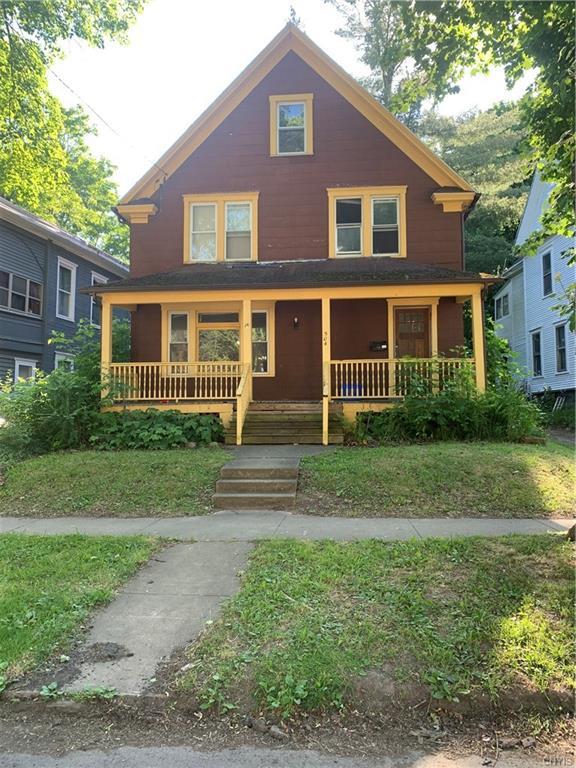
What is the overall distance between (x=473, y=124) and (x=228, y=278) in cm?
2401

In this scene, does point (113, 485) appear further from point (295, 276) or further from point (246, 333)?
point (295, 276)

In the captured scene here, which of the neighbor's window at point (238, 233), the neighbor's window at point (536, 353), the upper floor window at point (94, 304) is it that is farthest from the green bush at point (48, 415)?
the neighbor's window at point (536, 353)

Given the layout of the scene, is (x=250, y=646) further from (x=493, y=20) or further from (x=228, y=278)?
(x=228, y=278)

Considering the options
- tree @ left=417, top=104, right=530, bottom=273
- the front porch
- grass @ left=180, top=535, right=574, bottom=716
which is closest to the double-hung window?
tree @ left=417, top=104, right=530, bottom=273

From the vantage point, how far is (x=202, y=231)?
14477mm

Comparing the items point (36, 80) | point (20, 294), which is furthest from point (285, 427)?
point (20, 294)

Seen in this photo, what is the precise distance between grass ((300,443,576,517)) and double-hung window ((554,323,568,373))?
509 inches

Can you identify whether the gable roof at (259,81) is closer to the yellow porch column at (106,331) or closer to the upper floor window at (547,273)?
the yellow porch column at (106,331)

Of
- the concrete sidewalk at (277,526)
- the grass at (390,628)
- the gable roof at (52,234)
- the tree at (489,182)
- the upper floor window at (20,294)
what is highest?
the tree at (489,182)

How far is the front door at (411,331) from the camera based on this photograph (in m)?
13.9

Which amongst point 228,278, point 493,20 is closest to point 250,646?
point 493,20

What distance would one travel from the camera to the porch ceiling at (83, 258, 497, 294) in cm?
1162

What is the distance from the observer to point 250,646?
338cm

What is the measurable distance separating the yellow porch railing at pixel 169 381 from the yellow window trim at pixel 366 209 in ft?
14.0
